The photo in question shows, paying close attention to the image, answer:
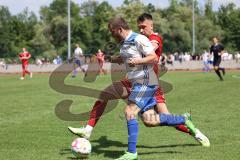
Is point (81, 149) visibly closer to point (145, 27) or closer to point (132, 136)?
point (132, 136)

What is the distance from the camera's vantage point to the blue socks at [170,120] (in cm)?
759

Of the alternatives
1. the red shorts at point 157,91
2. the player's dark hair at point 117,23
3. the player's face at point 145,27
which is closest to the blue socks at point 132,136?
the red shorts at point 157,91

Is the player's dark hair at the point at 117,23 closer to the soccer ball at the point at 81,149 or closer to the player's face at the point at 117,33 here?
the player's face at the point at 117,33

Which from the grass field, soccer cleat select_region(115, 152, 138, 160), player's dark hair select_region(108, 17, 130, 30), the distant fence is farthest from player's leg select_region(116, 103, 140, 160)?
the distant fence

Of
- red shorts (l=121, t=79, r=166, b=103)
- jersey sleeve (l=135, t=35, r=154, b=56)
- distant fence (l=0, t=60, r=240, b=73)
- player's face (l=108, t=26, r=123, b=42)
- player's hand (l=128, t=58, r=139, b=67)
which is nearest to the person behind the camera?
player's hand (l=128, t=58, r=139, b=67)

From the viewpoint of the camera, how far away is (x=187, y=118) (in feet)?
26.3

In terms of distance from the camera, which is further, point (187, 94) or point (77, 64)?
point (77, 64)

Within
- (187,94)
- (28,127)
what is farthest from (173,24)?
(28,127)

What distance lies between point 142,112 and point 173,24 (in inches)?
3183

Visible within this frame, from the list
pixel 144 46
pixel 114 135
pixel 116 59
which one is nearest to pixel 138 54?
pixel 144 46

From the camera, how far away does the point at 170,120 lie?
7.64 m

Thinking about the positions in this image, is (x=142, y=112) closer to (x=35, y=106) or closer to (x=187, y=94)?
(x=35, y=106)

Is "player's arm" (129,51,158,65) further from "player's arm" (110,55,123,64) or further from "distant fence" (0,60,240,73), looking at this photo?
"distant fence" (0,60,240,73)

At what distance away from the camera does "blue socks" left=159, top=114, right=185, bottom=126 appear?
24.9 ft
